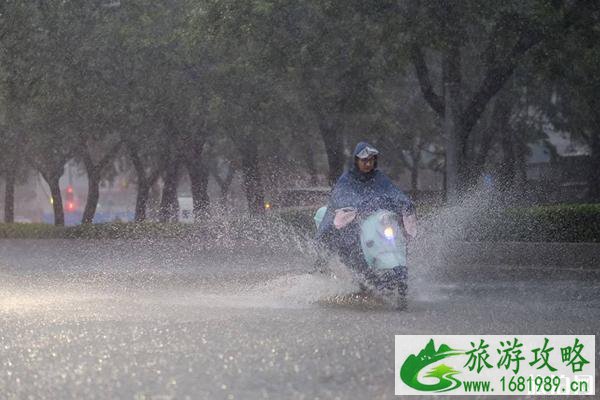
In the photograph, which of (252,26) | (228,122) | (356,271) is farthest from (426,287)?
(228,122)

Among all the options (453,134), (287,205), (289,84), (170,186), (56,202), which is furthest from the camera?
(56,202)

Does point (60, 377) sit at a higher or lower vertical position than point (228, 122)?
lower

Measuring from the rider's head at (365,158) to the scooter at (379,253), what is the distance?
1.63 ft

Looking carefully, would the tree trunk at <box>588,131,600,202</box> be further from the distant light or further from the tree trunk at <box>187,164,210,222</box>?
the distant light

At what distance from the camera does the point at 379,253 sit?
13258mm

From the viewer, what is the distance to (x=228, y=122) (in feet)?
122

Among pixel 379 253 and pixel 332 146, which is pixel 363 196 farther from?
pixel 332 146

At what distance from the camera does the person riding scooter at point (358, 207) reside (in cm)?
1350

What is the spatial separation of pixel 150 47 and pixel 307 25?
8.65m

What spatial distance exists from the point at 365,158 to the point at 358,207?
542 mm

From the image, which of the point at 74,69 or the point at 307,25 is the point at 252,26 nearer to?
the point at 307,25

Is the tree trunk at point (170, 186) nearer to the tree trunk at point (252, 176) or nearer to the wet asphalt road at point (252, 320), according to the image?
the tree trunk at point (252, 176)

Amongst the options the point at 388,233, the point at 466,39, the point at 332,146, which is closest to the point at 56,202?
the point at 332,146

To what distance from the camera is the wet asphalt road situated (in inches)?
314
